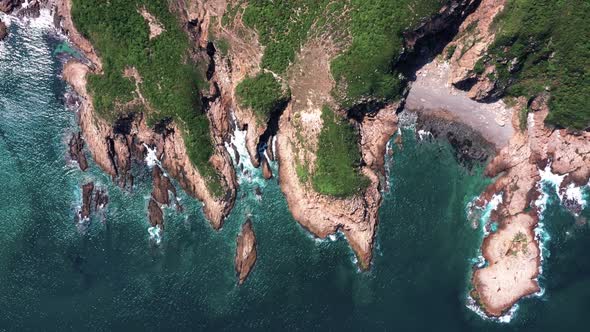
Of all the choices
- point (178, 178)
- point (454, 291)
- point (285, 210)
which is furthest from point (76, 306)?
point (454, 291)

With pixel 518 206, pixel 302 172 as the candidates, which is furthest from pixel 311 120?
pixel 518 206

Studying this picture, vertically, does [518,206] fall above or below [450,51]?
below

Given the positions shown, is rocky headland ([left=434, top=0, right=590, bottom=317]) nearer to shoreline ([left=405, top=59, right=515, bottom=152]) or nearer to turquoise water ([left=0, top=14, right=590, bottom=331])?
shoreline ([left=405, top=59, right=515, bottom=152])

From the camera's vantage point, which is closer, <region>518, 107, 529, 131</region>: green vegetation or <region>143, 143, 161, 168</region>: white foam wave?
<region>518, 107, 529, 131</region>: green vegetation

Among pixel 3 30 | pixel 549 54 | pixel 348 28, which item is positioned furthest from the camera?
pixel 3 30

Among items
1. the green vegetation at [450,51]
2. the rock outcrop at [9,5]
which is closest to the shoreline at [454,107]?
the green vegetation at [450,51]

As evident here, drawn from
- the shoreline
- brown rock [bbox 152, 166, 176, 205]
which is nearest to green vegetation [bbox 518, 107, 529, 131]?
the shoreline

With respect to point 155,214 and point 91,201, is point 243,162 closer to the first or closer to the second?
point 155,214

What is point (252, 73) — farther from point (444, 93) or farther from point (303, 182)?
point (444, 93)
